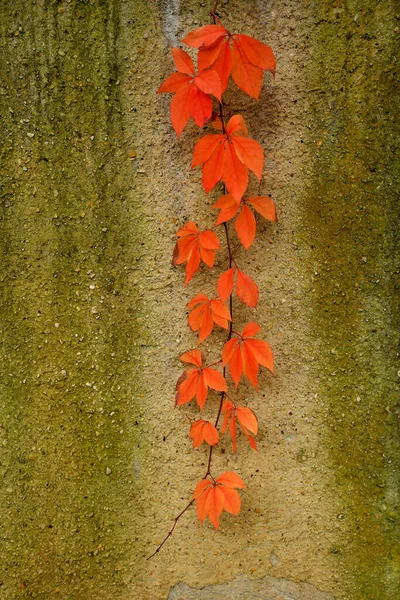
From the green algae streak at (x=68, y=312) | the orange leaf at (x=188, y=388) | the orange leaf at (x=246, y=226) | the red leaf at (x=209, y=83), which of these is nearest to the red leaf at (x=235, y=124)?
the red leaf at (x=209, y=83)

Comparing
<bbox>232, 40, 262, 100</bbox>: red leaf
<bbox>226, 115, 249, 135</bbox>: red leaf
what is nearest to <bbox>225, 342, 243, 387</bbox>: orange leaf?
<bbox>226, 115, 249, 135</bbox>: red leaf

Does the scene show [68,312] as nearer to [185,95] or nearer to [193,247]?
[193,247]

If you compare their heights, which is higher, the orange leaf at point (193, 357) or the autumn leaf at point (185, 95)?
the autumn leaf at point (185, 95)

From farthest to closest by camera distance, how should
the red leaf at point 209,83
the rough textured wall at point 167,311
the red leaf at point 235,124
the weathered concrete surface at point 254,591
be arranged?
the weathered concrete surface at point 254,591
the rough textured wall at point 167,311
the red leaf at point 235,124
the red leaf at point 209,83

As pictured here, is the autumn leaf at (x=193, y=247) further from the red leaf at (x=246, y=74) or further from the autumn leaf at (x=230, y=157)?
the red leaf at (x=246, y=74)

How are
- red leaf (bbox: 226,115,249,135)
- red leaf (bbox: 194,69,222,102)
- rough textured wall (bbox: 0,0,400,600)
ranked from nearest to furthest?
red leaf (bbox: 194,69,222,102)
red leaf (bbox: 226,115,249,135)
rough textured wall (bbox: 0,0,400,600)

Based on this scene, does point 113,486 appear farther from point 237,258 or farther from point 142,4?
point 142,4

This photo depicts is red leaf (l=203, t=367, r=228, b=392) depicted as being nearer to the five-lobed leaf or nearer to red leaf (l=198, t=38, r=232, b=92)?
the five-lobed leaf
